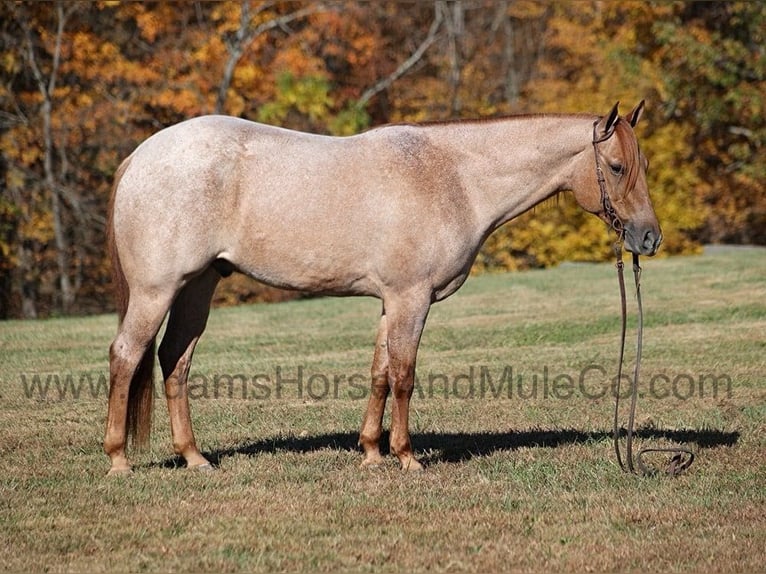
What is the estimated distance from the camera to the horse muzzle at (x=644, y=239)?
6.43 metres

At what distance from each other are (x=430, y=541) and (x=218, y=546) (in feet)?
3.19

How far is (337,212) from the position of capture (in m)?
6.41

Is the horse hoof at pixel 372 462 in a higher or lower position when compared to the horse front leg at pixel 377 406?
lower

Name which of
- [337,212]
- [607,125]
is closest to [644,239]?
[607,125]

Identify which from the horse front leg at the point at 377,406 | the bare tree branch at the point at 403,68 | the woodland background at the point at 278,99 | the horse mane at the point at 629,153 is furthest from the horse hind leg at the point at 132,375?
the bare tree branch at the point at 403,68

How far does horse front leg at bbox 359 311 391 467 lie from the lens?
670cm

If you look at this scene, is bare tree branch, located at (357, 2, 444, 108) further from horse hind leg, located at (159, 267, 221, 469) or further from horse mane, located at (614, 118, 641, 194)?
horse mane, located at (614, 118, 641, 194)

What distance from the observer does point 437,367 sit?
11289 mm

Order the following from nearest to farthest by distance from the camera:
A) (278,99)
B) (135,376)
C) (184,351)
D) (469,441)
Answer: (135,376) → (184,351) → (469,441) → (278,99)

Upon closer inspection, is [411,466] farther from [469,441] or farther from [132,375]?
[132,375]

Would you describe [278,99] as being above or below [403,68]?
below

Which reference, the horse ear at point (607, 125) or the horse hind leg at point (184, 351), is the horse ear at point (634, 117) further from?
the horse hind leg at point (184, 351)

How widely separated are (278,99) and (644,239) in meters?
18.3

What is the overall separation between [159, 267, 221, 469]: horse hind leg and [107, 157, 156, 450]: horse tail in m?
0.18
